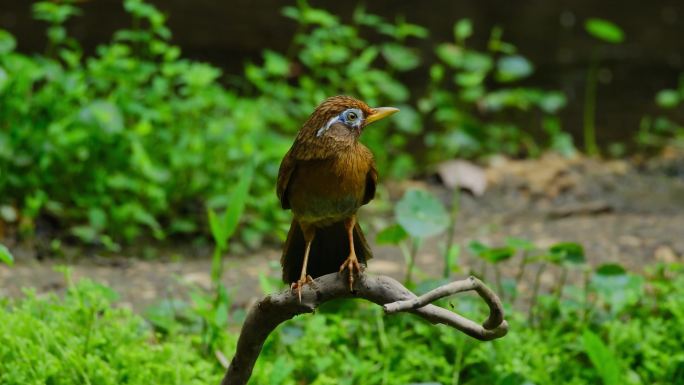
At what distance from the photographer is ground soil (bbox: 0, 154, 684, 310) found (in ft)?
15.1

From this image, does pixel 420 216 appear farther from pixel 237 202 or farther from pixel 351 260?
pixel 351 260

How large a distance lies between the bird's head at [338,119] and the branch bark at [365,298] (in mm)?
383

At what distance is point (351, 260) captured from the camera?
2.71 meters

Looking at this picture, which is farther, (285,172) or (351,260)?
(285,172)

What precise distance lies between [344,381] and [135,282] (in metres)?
1.40

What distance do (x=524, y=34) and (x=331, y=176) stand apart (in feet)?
23.9

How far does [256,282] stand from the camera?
4734 millimetres

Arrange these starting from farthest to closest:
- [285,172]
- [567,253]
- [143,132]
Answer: [143,132] → [567,253] → [285,172]

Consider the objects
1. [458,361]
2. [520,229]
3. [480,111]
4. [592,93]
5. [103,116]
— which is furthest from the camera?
[480,111]

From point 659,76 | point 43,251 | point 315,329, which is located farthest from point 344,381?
point 659,76

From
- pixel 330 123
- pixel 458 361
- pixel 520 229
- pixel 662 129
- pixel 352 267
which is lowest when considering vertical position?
pixel 520 229

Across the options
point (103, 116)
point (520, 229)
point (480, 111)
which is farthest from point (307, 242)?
point (480, 111)

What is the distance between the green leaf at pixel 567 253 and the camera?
157 inches

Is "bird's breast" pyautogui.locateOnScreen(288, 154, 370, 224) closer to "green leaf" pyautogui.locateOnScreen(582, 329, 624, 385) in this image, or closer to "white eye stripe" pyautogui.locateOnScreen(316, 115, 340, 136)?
"white eye stripe" pyautogui.locateOnScreen(316, 115, 340, 136)
